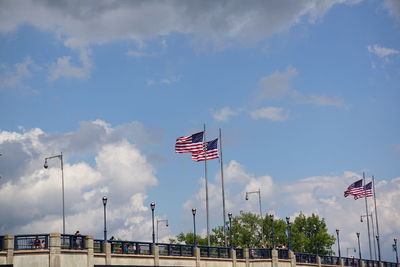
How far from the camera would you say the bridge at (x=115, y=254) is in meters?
43.0

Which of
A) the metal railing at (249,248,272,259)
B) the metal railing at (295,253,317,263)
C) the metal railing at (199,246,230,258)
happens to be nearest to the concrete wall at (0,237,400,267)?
the metal railing at (199,246,230,258)

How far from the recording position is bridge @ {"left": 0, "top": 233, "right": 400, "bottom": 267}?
4300 centimetres

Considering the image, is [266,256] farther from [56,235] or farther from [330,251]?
[330,251]

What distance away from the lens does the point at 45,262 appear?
142 ft

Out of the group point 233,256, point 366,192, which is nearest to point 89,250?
point 233,256

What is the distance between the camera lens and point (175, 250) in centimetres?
5572

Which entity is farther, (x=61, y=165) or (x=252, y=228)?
(x=252, y=228)

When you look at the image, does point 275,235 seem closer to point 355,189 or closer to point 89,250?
point 355,189

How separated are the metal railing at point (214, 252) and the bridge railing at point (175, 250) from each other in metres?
1.49

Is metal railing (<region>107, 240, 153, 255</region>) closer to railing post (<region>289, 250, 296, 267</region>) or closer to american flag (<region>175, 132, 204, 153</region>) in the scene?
american flag (<region>175, 132, 204, 153</region>)

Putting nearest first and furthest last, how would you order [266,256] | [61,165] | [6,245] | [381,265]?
[6,245] < [266,256] < [61,165] < [381,265]

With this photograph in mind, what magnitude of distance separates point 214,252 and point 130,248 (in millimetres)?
12577

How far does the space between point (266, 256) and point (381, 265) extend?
139ft

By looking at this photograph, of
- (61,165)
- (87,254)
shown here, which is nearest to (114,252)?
(87,254)
